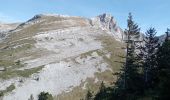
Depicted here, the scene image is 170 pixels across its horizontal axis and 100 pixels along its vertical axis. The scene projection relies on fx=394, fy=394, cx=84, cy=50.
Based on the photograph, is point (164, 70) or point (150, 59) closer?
point (164, 70)

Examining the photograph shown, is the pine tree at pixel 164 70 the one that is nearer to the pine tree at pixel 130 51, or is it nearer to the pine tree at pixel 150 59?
the pine tree at pixel 150 59

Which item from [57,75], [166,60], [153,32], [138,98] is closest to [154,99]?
[138,98]

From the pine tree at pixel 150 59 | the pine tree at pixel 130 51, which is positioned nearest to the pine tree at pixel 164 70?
the pine tree at pixel 150 59

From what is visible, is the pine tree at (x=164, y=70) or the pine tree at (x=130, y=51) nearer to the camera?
the pine tree at (x=164, y=70)

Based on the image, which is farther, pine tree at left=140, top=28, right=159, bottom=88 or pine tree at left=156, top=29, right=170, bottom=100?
pine tree at left=140, top=28, right=159, bottom=88

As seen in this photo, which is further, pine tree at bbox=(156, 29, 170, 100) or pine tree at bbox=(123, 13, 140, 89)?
pine tree at bbox=(123, 13, 140, 89)

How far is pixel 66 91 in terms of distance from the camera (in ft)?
567

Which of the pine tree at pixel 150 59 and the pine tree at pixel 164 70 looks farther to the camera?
the pine tree at pixel 150 59

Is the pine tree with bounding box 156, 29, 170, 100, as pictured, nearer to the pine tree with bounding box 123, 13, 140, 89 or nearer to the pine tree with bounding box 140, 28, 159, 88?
the pine tree with bounding box 140, 28, 159, 88

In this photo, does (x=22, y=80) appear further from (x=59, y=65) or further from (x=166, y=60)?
(x=166, y=60)

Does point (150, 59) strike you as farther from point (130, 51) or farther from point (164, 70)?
point (164, 70)

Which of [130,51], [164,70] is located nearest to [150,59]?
[130,51]

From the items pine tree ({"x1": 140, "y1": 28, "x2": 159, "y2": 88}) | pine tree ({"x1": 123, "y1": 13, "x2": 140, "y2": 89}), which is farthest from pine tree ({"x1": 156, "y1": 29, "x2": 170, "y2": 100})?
pine tree ({"x1": 123, "y1": 13, "x2": 140, "y2": 89})

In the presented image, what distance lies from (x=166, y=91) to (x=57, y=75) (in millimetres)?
134169
